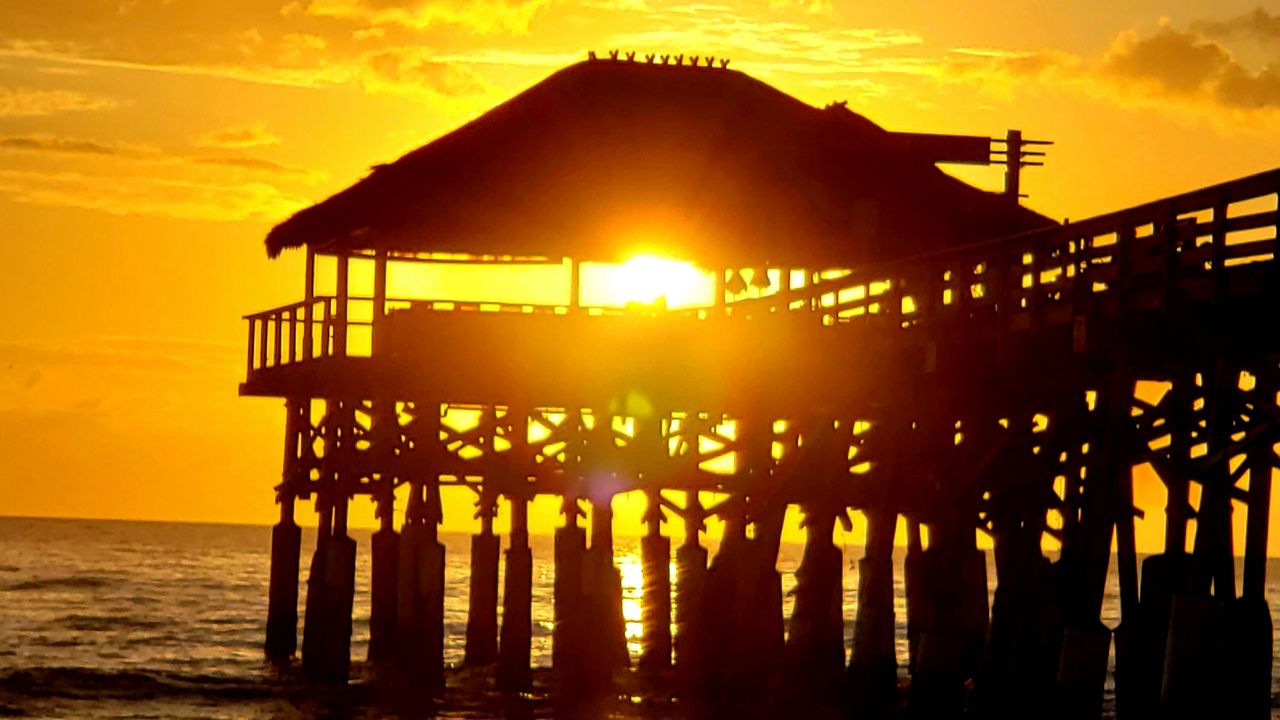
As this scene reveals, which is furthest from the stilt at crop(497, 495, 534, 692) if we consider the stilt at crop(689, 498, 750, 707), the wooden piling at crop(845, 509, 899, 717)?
the wooden piling at crop(845, 509, 899, 717)

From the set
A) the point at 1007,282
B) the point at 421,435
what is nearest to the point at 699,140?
the point at 421,435

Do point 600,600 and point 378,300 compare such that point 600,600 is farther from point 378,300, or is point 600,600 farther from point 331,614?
point 378,300

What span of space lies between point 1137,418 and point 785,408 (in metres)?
7.72

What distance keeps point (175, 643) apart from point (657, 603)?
1657 cm

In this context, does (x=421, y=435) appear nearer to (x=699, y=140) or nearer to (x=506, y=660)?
(x=506, y=660)

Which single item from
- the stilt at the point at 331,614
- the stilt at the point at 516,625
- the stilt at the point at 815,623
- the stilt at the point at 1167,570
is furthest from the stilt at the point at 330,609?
the stilt at the point at 1167,570

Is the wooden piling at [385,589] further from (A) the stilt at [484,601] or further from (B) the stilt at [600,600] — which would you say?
(B) the stilt at [600,600]

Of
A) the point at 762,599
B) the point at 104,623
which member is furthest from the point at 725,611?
the point at 104,623

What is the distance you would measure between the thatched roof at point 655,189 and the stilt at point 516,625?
4.08 metres

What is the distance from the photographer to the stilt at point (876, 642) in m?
27.0

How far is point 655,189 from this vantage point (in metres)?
34.1

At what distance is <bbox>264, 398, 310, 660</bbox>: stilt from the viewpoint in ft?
122

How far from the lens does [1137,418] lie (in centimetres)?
2191

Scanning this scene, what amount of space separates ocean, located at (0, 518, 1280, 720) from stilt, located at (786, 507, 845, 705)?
7.26 feet
